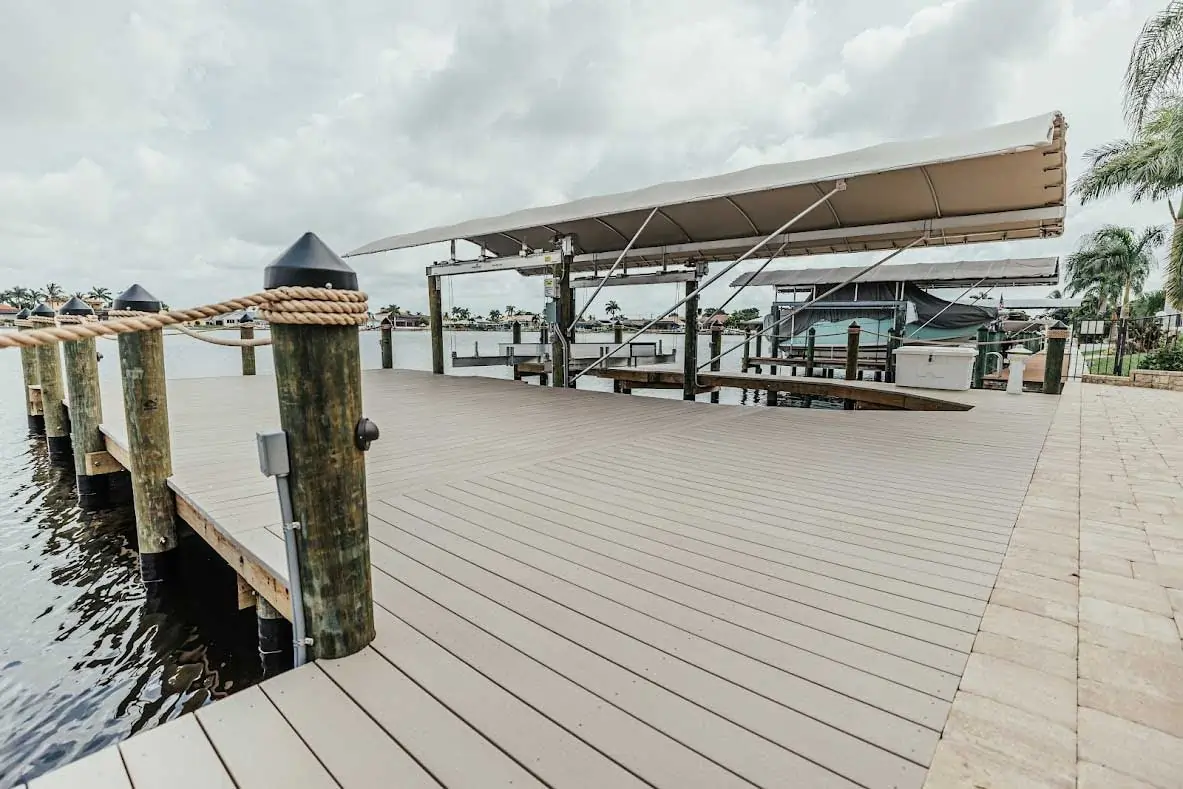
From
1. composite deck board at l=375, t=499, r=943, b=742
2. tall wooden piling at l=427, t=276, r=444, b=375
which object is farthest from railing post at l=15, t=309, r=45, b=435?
composite deck board at l=375, t=499, r=943, b=742

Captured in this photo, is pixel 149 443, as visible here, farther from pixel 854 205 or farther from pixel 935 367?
pixel 935 367

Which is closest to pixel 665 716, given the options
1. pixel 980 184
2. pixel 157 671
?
pixel 157 671

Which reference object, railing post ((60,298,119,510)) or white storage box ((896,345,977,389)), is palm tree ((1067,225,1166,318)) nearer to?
white storage box ((896,345,977,389))

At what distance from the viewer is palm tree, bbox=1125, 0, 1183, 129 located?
11.5 meters

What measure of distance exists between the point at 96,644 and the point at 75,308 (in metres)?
3.81

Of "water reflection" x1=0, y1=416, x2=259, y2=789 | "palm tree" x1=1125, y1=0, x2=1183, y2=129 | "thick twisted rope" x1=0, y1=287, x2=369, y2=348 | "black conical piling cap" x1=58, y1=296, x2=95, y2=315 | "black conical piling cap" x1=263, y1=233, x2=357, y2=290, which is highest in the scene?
"palm tree" x1=1125, y1=0, x2=1183, y2=129

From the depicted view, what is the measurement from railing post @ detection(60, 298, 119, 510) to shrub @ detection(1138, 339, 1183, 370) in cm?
1543

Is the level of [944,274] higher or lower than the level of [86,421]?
higher

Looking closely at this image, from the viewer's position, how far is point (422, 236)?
9484mm

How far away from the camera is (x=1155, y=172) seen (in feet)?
42.9

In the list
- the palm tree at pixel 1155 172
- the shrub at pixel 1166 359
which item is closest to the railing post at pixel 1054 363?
the shrub at pixel 1166 359

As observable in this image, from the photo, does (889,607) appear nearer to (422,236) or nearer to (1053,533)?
(1053,533)

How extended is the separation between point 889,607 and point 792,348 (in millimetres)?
12643

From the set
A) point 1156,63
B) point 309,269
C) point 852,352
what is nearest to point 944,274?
point 1156,63
